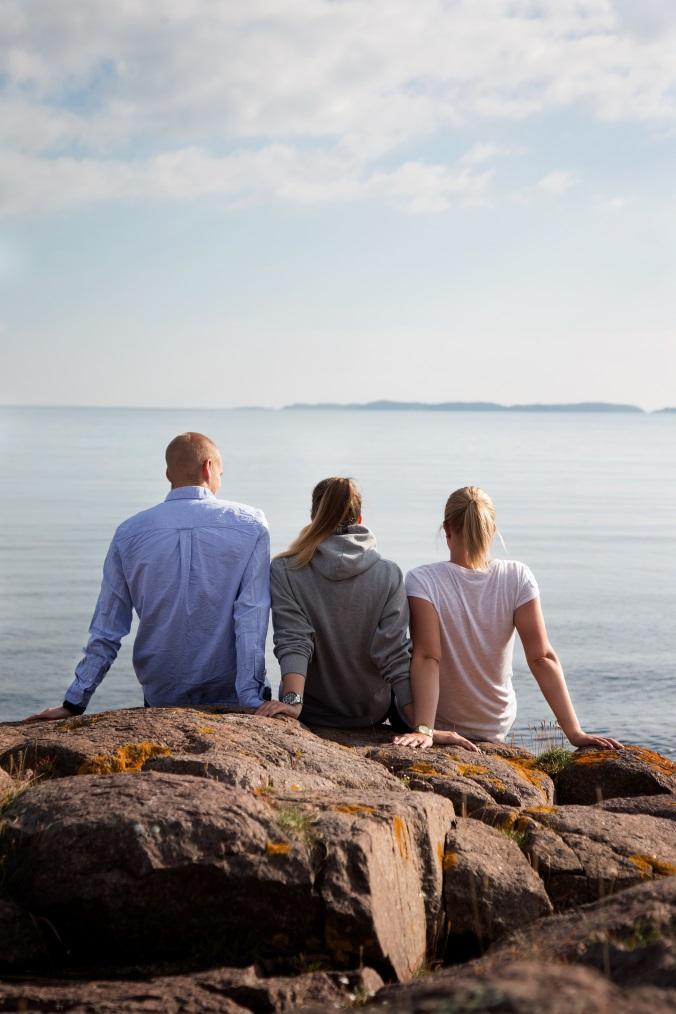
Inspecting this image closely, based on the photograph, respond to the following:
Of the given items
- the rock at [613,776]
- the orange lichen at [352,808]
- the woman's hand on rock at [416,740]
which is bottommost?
the rock at [613,776]

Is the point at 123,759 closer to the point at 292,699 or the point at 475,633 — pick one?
the point at 292,699

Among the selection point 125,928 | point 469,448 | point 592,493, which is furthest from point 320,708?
point 469,448

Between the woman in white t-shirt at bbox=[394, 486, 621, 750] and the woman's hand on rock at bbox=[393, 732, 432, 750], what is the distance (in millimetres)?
305

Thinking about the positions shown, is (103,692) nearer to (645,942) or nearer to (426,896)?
(426,896)

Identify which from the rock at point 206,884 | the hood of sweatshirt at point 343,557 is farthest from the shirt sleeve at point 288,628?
the rock at point 206,884

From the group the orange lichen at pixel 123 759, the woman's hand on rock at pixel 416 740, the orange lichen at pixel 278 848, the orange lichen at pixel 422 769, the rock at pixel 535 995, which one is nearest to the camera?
the rock at pixel 535 995

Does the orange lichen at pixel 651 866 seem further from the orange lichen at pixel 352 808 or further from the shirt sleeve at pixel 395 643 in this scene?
the shirt sleeve at pixel 395 643

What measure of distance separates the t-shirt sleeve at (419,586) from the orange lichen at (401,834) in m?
2.72

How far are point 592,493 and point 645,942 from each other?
43439 mm

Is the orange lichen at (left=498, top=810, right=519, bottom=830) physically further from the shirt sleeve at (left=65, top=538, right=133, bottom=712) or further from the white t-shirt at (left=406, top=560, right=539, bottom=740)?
the shirt sleeve at (left=65, top=538, right=133, bottom=712)

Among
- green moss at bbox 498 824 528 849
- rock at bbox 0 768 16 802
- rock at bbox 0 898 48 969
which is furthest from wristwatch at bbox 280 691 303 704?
rock at bbox 0 898 48 969

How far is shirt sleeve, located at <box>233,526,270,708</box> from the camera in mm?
6434

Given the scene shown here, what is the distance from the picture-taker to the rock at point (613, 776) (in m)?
5.73

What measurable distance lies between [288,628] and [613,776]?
2.01 meters
